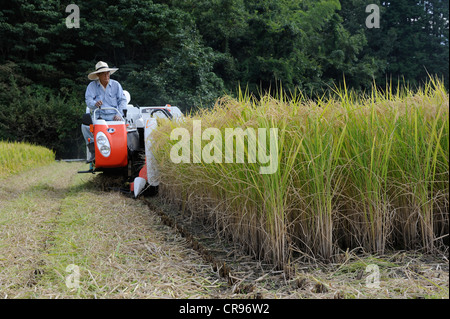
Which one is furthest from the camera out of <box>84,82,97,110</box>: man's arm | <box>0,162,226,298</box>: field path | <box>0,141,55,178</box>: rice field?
<box>0,141,55,178</box>: rice field

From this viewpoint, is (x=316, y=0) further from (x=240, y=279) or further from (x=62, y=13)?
(x=240, y=279)

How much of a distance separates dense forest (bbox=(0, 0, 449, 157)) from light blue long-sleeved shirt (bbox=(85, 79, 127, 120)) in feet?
32.3

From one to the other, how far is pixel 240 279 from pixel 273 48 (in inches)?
781

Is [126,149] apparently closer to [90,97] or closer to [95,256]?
[90,97]

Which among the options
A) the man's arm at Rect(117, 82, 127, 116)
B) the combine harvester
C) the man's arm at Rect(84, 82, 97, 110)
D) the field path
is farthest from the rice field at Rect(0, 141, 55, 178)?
the field path

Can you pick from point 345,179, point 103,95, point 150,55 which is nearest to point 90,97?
point 103,95

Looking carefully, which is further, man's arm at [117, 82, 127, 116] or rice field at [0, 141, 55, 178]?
rice field at [0, 141, 55, 178]

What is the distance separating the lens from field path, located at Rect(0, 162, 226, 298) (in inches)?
80.6

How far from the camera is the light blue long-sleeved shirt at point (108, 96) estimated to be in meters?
5.82

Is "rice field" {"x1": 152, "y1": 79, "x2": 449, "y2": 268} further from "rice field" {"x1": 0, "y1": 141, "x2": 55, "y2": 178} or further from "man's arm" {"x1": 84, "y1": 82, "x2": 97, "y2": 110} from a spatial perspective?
"rice field" {"x1": 0, "y1": 141, "x2": 55, "y2": 178}

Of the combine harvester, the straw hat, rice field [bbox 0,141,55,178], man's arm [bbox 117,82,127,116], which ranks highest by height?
the straw hat

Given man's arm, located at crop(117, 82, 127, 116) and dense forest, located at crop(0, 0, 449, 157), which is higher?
dense forest, located at crop(0, 0, 449, 157)

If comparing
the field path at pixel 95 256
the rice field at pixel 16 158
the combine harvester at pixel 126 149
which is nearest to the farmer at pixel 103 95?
the combine harvester at pixel 126 149

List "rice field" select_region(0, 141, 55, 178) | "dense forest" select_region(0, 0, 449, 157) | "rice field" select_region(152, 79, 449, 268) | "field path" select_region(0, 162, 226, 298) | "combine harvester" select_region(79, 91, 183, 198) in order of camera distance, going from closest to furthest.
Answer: "field path" select_region(0, 162, 226, 298) < "rice field" select_region(152, 79, 449, 268) < "combine harvester" select_region(79, 91, 183, 198) < "rice field" select_region(0, 141, 55, 178) < "dense forest" select_region(0, 0, 449, 157)
